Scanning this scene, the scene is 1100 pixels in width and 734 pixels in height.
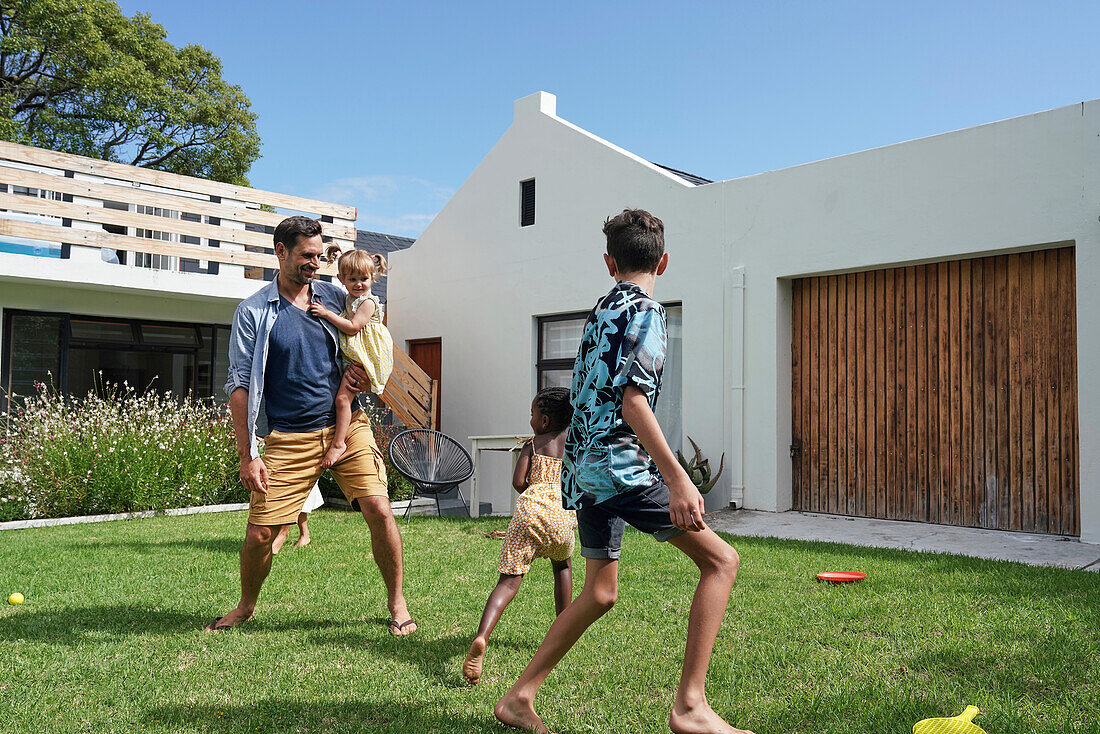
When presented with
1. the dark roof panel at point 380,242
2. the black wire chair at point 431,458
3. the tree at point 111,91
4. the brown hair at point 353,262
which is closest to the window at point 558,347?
the black wire chair at point 431,458

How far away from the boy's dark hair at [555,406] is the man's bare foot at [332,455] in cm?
102

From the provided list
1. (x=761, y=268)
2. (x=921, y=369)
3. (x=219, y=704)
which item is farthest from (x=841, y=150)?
A: (x=219, y=704)

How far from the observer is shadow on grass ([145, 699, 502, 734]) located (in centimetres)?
274

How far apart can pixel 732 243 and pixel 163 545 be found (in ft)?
21.2

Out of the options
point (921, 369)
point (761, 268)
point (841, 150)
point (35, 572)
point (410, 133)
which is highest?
point (410, 133)

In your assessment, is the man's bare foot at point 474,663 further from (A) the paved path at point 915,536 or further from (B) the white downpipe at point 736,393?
(B) the white downpipe at point 736,393

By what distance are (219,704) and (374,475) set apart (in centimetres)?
139

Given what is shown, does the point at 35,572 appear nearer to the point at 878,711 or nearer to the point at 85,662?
the point at 85,662

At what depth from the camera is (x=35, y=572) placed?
5375mm

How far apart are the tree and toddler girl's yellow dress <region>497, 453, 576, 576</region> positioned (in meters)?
22.4

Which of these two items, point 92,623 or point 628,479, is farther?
point 92,623

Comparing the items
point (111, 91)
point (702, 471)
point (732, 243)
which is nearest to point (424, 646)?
point (702, 471)

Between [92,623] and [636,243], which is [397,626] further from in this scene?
[636,243]

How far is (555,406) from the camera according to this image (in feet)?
12.4
